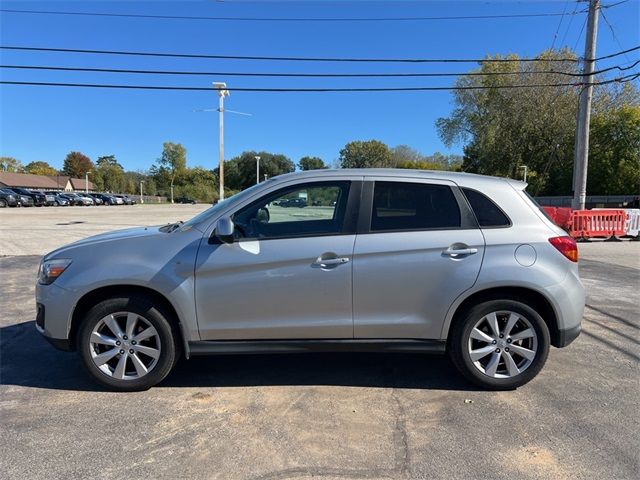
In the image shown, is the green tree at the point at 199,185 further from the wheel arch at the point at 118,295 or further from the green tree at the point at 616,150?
the wheel arch at the point at 118,295

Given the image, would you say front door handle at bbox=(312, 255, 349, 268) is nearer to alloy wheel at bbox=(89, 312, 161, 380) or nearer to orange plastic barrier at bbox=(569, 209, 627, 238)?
alloy wheel at bbox=(89, 312, 161, 380)

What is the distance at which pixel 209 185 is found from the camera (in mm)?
119625

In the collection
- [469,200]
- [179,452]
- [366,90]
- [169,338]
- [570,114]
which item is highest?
[570,114]

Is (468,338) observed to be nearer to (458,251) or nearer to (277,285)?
(458,251)

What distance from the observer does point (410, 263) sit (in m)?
3.84

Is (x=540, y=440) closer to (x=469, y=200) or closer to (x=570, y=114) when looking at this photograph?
(x=469, y=200)

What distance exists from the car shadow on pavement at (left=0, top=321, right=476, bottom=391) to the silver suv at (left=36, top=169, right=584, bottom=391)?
42 cm

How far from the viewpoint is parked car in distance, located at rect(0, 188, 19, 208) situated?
1836 inches

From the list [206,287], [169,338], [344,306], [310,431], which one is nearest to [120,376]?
[169,338]

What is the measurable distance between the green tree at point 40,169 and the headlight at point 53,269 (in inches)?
5830

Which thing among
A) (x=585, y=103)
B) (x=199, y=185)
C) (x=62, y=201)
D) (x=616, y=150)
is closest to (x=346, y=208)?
(x=585, y=103)

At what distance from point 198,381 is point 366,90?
1526 cm

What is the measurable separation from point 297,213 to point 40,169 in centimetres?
15117

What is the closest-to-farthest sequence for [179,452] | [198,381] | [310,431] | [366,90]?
[179,452]
[310,431]
[198,381]
[366,90]
